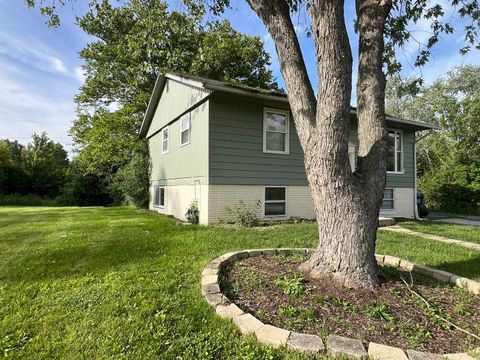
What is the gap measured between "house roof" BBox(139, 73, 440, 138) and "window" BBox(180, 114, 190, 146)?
1.24 m

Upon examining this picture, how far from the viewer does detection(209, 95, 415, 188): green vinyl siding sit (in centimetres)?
825

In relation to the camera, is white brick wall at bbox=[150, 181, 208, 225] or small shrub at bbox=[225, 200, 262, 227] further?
white brick wall at bbox=[150, 181, 208, 225]

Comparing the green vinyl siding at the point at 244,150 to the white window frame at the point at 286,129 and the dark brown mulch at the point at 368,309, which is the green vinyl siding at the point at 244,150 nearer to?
the white window frame at the point at 286,129

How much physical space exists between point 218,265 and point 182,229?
3663mm

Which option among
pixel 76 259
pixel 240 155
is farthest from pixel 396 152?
pixel 76 259

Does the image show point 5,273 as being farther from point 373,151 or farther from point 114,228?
point 373,151

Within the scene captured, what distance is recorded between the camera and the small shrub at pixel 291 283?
2.97 metres

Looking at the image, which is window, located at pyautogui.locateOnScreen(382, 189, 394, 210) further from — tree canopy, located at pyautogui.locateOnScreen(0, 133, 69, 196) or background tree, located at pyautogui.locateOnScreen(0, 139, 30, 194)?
background tree, located at pyautogui.locateOnScreen(0, 139, 30, 194)

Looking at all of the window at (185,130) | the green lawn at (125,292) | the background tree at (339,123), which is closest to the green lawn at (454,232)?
the green lawn at (125,292)

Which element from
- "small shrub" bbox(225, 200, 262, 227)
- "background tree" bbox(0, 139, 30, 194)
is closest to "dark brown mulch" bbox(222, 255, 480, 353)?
"small shrub" bbox(225, 200, 262, 227)

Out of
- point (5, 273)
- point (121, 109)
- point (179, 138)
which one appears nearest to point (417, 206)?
point (179, 138)

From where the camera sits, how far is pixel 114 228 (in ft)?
24.4

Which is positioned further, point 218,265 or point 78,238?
point 78,238

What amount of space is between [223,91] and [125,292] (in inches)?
230
